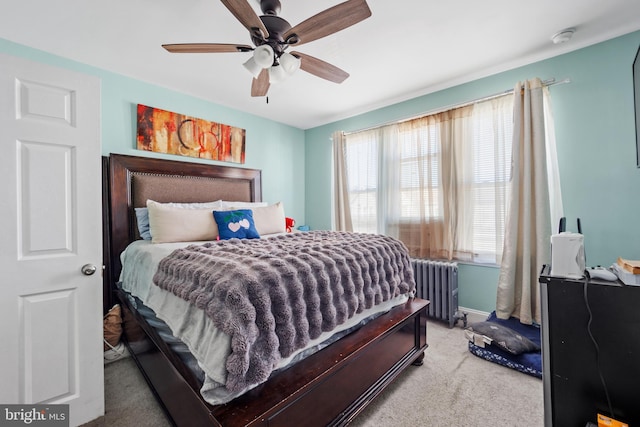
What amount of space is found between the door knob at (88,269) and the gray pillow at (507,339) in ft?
9.30

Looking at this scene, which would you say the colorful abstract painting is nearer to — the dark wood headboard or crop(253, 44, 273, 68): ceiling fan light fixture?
the dark wood headboard

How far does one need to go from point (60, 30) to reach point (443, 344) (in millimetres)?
4029

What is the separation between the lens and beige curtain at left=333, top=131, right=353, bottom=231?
3805mm

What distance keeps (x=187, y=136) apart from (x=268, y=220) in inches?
53.6

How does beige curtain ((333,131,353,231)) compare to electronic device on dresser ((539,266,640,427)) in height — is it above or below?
above

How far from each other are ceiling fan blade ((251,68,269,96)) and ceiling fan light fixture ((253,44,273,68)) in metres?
0.36

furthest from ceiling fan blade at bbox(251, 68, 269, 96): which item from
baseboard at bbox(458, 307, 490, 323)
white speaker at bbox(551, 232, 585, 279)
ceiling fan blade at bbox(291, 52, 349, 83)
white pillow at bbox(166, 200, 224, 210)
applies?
baseboard at bbox(458, 307, 490, 323)

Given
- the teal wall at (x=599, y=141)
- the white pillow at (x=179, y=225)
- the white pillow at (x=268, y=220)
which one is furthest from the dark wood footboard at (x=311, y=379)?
the teal wall at (x=599, y=141)

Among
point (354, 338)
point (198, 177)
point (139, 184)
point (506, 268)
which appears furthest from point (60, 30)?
point (506, 268)

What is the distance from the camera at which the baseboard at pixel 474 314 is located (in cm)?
275

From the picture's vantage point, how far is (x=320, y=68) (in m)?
2.02

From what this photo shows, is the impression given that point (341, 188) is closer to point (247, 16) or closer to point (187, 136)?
point (187, 136)

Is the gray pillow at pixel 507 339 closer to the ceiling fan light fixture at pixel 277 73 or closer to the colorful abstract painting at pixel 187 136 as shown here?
the ceiling fan light fixture at pixel 277 73

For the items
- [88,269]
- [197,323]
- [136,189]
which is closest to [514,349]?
[197,323]
